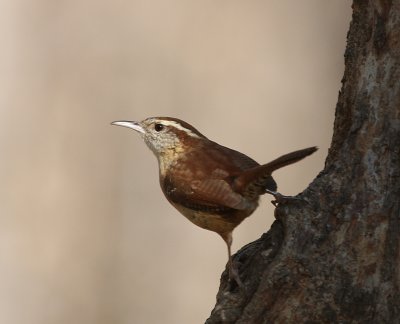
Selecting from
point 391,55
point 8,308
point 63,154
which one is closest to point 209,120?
point 63,154

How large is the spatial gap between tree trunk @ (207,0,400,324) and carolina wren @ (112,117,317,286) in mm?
145

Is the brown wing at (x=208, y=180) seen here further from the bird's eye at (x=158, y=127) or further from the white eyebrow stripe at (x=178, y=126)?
the bird's eye at (x=158, y=127)

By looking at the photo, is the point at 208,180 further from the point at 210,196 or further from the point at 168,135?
the point at 168,135

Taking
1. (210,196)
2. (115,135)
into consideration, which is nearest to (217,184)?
(210,196)

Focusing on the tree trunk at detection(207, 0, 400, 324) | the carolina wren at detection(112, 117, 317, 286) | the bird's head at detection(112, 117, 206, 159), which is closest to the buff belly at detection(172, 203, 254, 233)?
the carolina wren at detection(112, 117, 317, 286)

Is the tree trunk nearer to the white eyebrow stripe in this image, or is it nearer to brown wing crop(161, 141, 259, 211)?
brown wing crop(161, 141, 259, 211)

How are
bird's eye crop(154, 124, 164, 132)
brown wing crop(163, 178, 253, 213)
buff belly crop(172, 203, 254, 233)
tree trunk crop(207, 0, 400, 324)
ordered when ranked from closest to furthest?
1. tree trunk crop(207, 0, 400, 324)
2. brown wing crop(163, 178, 253, 213)
3. buff belly crop(172, 203, 254, 233)
4. bird's eye crop(154, 124, 164, 132)

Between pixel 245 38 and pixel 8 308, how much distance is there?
207cm

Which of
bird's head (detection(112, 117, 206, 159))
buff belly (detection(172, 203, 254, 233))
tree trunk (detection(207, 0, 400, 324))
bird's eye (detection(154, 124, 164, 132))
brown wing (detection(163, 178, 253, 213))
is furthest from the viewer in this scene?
bird's eye (detection(154, 124, 164, 132))

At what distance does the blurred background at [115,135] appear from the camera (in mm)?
5121

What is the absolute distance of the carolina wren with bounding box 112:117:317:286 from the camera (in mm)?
3131

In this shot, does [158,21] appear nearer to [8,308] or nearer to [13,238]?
[13,238]

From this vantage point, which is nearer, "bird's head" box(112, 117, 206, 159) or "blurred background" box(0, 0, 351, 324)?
"bird's head" box(112, 117, 206, 159)

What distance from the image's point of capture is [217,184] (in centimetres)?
316
